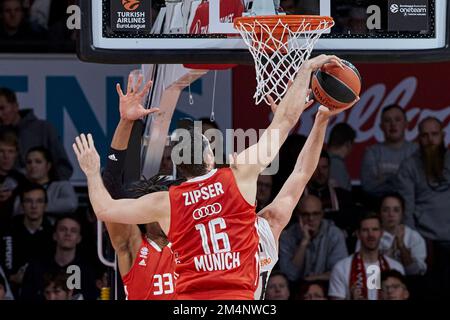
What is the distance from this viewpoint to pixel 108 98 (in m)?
9.79

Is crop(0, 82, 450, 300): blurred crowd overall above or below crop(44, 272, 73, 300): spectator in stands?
above

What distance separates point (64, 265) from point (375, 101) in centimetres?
249

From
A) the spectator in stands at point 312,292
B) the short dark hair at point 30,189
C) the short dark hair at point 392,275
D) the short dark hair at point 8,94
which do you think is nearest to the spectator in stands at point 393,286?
the short dark hair at point 392,275

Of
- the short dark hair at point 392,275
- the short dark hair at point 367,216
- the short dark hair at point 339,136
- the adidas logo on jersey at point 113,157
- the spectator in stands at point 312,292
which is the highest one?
the short dark hair at point 339,136

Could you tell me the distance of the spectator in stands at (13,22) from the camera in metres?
9.54

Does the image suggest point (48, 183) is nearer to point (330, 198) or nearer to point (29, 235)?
point (29, 235)

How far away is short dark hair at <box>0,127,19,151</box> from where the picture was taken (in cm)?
947

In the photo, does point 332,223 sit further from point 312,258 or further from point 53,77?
point 53,77

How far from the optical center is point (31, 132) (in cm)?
961

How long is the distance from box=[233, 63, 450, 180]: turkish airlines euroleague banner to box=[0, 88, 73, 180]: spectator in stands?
3.98 feet

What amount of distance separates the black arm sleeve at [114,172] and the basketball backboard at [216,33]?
42cm

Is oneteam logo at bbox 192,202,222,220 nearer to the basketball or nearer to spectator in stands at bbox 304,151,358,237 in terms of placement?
the basketball

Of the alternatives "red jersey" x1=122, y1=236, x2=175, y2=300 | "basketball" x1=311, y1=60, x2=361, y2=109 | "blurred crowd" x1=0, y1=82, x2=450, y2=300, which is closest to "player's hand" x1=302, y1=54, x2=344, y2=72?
"basketball" x1=311, y1=60, x2=361, y2=109

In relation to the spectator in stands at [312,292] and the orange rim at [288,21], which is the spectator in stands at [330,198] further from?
the orange rim at [288,21]
